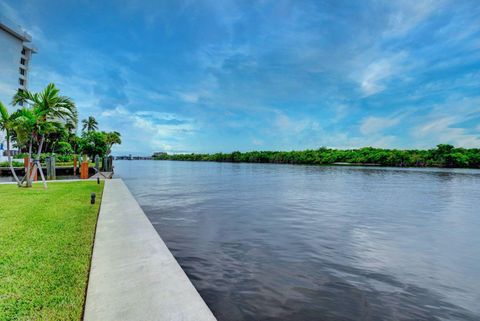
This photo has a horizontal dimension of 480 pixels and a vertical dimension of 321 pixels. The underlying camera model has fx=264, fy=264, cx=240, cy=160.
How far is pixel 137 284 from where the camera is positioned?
4914 millimetres

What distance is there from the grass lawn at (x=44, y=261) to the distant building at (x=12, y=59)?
7160 cm

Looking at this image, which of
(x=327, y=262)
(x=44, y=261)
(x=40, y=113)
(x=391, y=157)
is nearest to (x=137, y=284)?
(x=44, y=261)

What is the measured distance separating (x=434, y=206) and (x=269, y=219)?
43.2 ft

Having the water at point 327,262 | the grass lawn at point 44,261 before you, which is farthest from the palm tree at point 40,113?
the water at point 327,262

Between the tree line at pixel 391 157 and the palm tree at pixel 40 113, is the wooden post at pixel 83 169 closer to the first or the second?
the palm tree at pixel 40 113

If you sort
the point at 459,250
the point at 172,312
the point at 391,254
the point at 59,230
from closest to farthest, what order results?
the point at 172,312, the point at 59,230, the point at 391,254, the point at 459,250

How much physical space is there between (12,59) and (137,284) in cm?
9257

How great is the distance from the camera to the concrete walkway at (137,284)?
13.2 feet

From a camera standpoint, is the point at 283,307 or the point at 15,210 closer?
the point at 283,307

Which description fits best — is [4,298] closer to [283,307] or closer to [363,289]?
[283,307]

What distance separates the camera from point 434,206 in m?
18.4

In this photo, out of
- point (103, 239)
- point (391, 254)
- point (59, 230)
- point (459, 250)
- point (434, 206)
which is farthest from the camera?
point (434, 206)

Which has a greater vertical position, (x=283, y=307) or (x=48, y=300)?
(x=48, y=300)

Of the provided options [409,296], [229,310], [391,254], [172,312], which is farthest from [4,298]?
[391,254]
